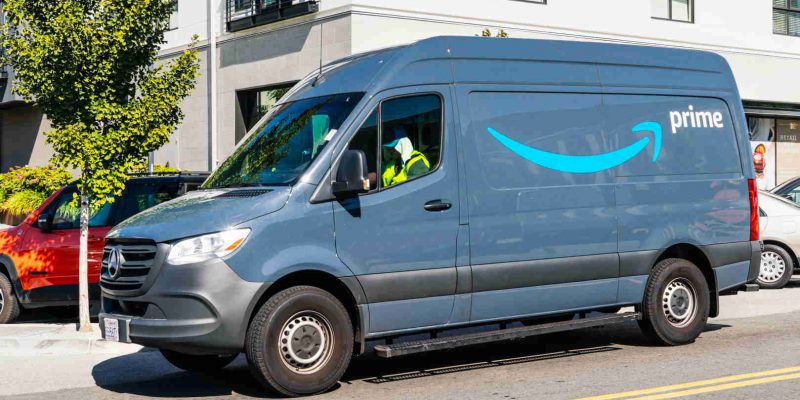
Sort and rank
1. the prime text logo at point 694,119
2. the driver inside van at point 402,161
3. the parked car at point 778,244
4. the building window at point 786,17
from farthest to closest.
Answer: the building window at point 786,17, the parked car at point 778,244, the prime text logo at point 694,119, the driver inside van at point 402,161

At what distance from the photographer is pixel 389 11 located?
18422 mm

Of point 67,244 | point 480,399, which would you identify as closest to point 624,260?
point 480,399

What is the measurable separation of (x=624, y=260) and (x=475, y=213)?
173cm

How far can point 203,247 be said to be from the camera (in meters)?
7.28

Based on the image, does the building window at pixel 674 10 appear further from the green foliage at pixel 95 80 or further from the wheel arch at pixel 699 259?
the green foliage at pixel 95 80

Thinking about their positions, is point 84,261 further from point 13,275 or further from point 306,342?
point 306,342

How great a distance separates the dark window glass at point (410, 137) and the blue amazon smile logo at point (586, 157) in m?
0.56

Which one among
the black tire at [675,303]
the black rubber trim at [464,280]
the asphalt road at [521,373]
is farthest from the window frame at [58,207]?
the black tire at [675,303]

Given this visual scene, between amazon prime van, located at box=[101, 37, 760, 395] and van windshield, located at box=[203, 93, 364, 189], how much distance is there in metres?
0.02

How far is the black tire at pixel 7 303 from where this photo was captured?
40.9 ft

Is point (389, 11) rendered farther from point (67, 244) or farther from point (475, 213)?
point (475, 213)

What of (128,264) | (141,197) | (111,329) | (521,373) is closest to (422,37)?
(141,197)

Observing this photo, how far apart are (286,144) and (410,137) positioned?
0.99 m

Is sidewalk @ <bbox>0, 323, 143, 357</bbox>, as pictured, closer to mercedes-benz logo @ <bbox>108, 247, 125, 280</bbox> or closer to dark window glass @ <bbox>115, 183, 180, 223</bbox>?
dark window glass @ <bbox>115, 183, 180, 223</bbox>
